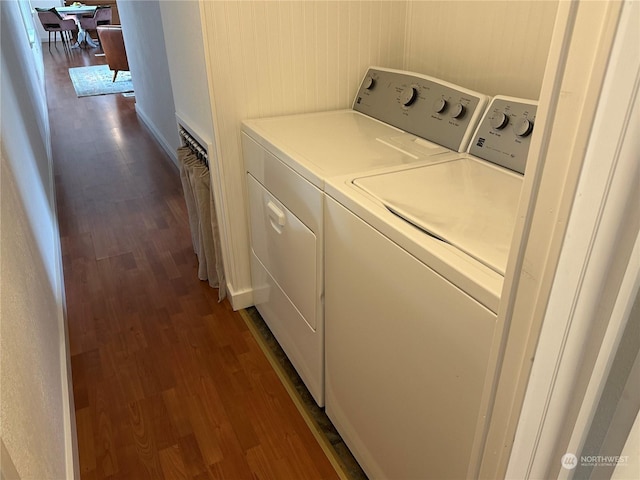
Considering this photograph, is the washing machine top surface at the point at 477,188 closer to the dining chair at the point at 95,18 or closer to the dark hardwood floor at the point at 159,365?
the dark hardwood floor at the point at 159,365

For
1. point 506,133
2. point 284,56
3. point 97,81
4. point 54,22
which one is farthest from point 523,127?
point 54,22

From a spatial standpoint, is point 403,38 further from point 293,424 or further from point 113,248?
point 113,248

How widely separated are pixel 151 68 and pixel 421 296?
367 centimetres

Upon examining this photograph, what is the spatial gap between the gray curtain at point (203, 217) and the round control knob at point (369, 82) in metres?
0.73

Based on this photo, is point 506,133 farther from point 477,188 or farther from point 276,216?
point 276,216

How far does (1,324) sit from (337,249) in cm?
74

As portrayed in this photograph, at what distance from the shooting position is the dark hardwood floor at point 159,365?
1529mm

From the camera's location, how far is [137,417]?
1.67 metres

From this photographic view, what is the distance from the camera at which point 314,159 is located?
1396 millimetres

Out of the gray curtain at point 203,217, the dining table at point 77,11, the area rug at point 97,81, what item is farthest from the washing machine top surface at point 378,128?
the dining table at point 77,11

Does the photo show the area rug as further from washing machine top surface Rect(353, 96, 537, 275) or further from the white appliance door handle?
washing machine top surface Rect(353, 96, 537, 275)

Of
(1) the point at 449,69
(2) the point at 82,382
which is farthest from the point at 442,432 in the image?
(2) the point at 82,382

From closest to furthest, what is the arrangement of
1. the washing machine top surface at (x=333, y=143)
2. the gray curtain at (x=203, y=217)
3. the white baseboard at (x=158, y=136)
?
1. the washing machine top surface at (x=333, y=143)
2. the gray curtain at (x=203, y=217)
3. the white baseboard at (x=158, y=136)

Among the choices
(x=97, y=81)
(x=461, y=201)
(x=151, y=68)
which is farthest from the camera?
(x=97, y=81)
